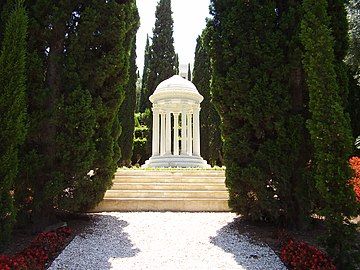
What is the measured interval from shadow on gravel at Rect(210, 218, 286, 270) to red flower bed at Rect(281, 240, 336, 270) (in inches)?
10.5

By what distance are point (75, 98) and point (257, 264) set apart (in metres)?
4.43

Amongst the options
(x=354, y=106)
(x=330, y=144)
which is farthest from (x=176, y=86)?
(x=330, y=144)

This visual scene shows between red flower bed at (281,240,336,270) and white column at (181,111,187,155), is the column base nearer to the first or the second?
white column at (181,111,187,155)

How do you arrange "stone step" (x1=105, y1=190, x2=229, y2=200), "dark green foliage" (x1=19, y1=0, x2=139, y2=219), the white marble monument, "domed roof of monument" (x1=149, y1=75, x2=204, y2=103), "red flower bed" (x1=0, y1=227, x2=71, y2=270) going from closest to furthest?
"red flower bed" (x1=0, y1=227, x2=71, y2=270), "dark green foliage" (x1=19, y1=0, x2=139, y2=219), "stone step" (x1=105, y1=190, x2=229, y2=200), the white marble monument, "domed roof of monument" (x1=149, y1=75, x2=204, y2=103)

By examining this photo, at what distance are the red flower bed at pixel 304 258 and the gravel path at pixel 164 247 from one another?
0.64ft

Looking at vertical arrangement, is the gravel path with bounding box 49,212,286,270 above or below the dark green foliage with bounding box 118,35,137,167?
below

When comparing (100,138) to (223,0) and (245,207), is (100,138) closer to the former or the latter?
(245,207)

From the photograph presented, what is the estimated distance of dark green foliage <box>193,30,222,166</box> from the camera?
2538 cm

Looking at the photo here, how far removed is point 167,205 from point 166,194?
72cm

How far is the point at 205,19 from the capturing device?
7883mm

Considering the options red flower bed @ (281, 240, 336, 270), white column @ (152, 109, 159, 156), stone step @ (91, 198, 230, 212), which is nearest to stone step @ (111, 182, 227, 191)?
stone step @ (91, 198, 230, 212)

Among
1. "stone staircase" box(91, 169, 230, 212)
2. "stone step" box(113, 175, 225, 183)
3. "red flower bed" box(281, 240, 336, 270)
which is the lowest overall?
"red flower bed" box(281, 240, 336, 270)

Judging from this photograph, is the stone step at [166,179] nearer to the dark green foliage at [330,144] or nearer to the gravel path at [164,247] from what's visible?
the gravel path at [164,247]

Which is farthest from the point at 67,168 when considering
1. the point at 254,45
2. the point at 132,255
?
the point at 254,45
